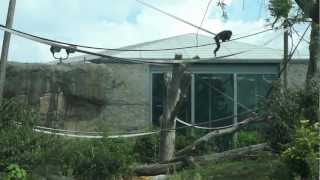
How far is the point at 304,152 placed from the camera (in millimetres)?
12617

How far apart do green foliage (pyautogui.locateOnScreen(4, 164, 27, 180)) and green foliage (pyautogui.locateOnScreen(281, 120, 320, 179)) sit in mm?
5188

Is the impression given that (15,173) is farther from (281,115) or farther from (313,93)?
(313,93)

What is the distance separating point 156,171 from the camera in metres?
17.1

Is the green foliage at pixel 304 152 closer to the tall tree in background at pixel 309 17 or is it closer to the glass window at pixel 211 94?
the tall tree in background at pixel 309 17

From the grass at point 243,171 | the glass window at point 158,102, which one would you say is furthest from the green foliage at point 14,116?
the glass window at point 158,102

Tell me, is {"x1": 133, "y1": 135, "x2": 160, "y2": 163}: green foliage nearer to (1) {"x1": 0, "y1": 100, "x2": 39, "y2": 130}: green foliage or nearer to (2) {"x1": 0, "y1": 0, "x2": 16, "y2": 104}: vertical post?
(2) {"x1": 0, "y1": 0, "x2": 16, "y2": 104}: vertical post

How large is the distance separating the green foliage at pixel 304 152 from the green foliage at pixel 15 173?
519 centimetres

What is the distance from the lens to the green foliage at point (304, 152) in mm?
11859

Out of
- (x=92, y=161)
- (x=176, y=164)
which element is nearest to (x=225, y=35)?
(x=176, y=164)

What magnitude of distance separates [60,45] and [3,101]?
2.68 m

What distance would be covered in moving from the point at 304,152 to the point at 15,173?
5.63m

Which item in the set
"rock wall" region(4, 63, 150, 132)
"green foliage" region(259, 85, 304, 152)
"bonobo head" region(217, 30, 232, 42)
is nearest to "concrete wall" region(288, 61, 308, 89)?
"rock wall" region(4, 63, 150, 132)

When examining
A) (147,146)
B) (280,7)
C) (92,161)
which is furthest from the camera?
(147,146)

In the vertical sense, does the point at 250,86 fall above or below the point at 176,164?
above
